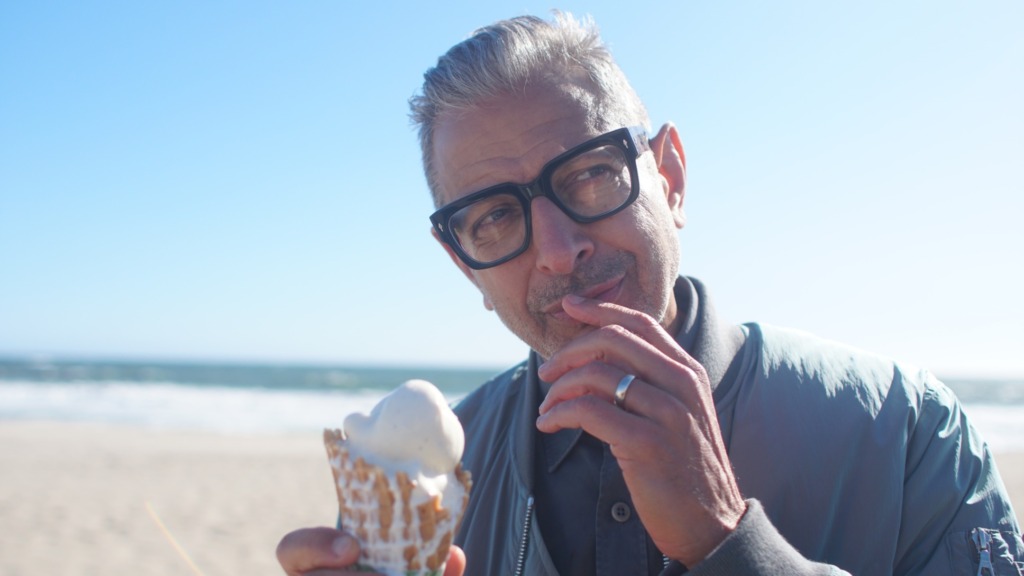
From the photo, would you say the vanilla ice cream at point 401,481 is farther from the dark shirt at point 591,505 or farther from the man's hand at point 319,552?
the dark shirt at point 591,505

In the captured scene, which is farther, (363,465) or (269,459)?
(269,459)

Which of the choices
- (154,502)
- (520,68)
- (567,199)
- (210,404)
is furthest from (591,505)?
(210,404)

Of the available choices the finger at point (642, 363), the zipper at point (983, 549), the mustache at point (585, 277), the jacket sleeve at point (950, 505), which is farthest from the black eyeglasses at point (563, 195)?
the zipper at point (983, 549)

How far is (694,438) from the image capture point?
1.44m

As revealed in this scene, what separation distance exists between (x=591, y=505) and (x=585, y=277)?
2.26 ft

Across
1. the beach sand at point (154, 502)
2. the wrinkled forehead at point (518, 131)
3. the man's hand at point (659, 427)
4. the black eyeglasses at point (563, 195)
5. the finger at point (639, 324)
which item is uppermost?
the wrinkled forehead at point (518, 131)

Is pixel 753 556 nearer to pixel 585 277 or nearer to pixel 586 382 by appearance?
pixel 586 382

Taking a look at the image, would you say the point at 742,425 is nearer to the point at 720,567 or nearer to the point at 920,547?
the point at 920,547

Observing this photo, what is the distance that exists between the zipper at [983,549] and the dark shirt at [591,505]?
744mm

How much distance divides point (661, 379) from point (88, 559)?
822cm

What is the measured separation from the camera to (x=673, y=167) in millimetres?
2611

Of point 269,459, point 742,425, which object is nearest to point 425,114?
point 742,425

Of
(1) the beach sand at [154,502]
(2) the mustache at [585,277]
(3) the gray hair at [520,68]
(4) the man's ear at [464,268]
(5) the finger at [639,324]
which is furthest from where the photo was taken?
(1) the beach sand at [154,502]

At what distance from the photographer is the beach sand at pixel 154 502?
7.67 meters
